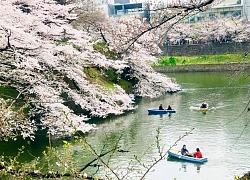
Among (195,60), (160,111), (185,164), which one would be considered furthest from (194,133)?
(195,60)

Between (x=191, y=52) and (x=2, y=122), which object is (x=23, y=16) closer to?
(x=2, y=122)

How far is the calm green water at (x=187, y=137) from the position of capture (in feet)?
33.0

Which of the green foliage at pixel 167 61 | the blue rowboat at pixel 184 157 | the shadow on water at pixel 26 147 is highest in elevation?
the shadow on water at pixel 26 147

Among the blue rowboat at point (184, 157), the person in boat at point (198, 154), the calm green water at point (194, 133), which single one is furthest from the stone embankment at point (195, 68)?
the person in boat at point (198, 154)

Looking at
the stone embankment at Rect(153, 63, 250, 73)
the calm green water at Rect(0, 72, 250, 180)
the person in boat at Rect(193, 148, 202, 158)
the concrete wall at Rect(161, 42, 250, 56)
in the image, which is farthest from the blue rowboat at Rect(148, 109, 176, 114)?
the concrete wall at Rect(161, 42, 250, 56)

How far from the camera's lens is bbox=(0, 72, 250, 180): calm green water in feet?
33.0

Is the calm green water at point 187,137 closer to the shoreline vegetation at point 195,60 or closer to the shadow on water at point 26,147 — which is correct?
the shadow on water at point 26,147

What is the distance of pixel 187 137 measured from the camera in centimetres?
1299

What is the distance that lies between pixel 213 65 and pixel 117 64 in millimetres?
14520

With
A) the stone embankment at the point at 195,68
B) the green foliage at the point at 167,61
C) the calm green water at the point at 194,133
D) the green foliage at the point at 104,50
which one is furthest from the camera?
the green foliage at the point at 167,61

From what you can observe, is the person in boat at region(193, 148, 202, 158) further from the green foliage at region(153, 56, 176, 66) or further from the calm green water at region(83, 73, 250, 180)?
the green foliage at region(153, 56, 176, 66)

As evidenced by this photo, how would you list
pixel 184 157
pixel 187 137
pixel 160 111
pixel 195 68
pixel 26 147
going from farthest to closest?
pixel 195 68 < pixel 160 111 < pixel 187 137 < pixel 26 147 < pixel 184 157

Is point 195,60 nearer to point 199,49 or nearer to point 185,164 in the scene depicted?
point 199,49

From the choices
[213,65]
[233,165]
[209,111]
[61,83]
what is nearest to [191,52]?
[213,65]
